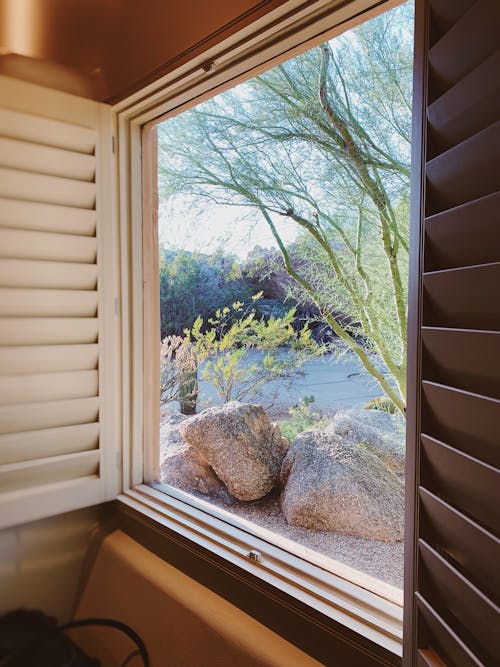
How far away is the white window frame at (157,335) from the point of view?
1.07 metres

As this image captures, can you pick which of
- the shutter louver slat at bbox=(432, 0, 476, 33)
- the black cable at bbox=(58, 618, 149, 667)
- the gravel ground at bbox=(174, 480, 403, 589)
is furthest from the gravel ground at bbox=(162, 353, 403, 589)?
the shutter louver slat at bbox=(432, 0, 476, 33)

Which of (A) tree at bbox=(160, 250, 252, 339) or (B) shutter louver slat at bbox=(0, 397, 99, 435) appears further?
(A) tree at bbox=(160, 250, 252, 339)

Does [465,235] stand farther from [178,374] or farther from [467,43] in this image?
[178,374]

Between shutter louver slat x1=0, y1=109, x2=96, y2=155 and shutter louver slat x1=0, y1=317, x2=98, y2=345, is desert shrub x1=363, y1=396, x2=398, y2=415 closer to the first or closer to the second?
shutter louver slat x1=0, y1=317, x2=98, y2=345

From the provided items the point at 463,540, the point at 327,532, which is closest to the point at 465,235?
the point at 463,540

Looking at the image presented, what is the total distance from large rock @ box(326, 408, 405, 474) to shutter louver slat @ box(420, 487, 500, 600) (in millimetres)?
859

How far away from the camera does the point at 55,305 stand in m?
1.51

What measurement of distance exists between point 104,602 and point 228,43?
1.64 metres

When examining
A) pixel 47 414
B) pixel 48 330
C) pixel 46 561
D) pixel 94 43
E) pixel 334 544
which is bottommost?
pixel 46 561

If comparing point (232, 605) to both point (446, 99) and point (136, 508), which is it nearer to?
point (136, 508)

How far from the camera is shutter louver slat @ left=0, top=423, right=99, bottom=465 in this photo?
4.75 feet

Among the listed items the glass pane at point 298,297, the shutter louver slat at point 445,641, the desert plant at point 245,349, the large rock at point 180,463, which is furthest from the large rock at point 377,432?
the shutter louver slat at point 445,641

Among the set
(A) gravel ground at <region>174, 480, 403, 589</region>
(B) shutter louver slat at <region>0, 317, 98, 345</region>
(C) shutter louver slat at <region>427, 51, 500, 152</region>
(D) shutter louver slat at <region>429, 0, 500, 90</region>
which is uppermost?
(D) shutter louver slat at <region>429, 0, 500, 90</region>

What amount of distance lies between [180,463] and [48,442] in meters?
0.50
